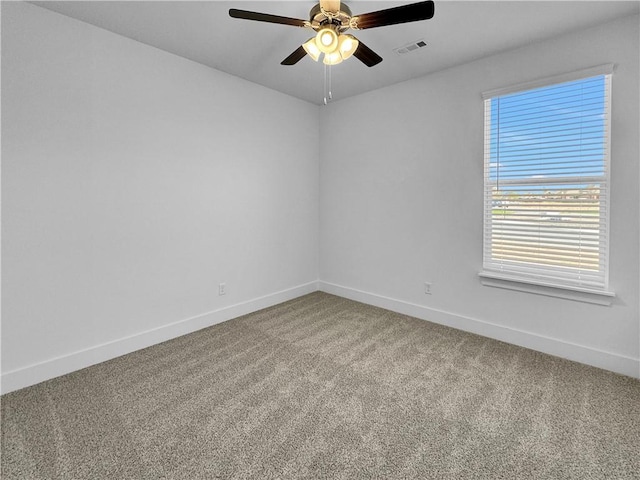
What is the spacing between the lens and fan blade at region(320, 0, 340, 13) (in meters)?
1.88

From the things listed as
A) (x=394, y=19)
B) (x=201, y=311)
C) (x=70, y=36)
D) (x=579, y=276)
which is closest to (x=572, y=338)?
(x=579, y=276)

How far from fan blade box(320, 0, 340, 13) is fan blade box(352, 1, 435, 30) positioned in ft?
0.40

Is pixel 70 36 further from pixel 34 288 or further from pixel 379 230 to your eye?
pixel 379 230

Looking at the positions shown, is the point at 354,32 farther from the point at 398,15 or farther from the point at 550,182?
the point at 550,182

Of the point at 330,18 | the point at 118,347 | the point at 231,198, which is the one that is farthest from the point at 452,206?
the point at 118,347

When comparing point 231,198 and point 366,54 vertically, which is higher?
point 366,54

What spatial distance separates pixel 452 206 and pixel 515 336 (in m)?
1.39

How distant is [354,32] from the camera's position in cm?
257

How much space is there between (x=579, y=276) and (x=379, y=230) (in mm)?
2010

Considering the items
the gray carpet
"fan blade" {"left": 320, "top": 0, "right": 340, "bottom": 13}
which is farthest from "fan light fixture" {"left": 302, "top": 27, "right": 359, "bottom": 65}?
the gray carpet

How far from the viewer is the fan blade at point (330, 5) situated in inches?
73.9

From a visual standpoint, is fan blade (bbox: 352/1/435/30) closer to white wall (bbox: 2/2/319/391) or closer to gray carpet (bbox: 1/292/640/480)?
white wall (bbox: 2/2/319/391)

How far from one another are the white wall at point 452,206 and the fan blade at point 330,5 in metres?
1.86

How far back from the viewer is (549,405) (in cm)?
210
